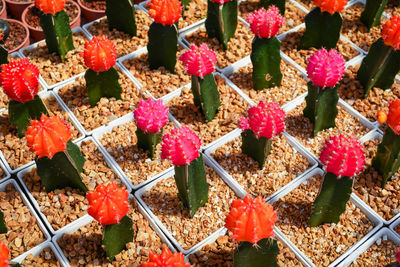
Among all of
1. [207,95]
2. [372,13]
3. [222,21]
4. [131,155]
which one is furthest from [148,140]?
[372,13]

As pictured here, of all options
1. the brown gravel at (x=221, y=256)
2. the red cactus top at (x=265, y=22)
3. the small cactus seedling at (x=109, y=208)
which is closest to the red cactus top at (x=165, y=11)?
the red cactus top at (x=265, y=22)

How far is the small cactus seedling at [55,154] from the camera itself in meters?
1.57

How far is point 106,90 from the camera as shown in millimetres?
2104

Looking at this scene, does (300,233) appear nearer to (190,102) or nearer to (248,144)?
(248,144)

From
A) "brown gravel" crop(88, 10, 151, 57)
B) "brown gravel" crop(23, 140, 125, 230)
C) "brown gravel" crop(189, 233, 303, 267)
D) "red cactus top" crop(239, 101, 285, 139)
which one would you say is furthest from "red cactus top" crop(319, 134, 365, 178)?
"brown gravel" crop(88, 10, 151, 57)

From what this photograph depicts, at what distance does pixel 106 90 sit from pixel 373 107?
1.25 meters

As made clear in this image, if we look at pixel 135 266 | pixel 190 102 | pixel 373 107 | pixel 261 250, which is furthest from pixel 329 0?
pixel 135 266

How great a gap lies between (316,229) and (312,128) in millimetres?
515

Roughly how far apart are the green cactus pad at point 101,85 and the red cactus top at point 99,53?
0.08 meters

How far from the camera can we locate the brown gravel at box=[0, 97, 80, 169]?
194 cm

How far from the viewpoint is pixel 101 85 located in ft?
6.77

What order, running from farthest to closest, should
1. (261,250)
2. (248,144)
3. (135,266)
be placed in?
(248,144) < (135,266) < (261,250)

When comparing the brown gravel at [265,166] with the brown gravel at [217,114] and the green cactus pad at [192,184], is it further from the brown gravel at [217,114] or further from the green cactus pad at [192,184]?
the green cactus pad at [192,184]

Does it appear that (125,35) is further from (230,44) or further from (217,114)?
(217,114)
